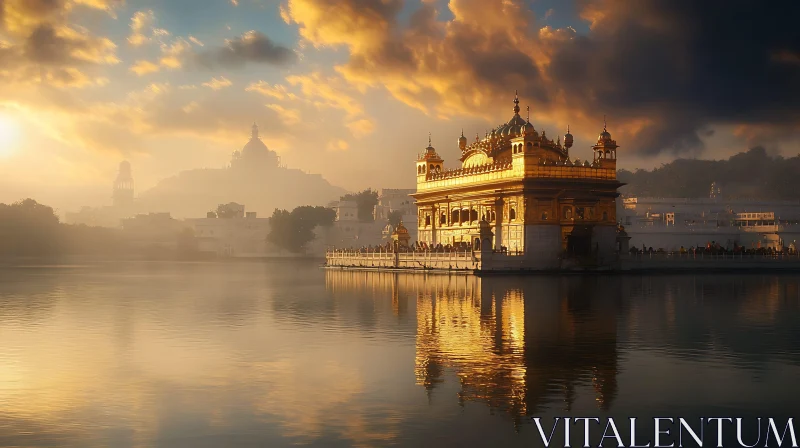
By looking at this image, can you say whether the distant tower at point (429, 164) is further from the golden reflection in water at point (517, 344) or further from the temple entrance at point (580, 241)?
the golden reflection in water at point (517, 344)

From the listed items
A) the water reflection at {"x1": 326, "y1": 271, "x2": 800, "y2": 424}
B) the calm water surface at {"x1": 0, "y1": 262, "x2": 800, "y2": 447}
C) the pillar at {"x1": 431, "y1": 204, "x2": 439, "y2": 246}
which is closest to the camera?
the calm water surface at {"x1": 0, "y1": 262, "x2": 800, "y2": 447}

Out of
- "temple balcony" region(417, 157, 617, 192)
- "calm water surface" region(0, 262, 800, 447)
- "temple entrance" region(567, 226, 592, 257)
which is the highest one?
"temple balcony" region(417, 157, 617, 192)

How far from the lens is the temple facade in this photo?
6159 centimetres

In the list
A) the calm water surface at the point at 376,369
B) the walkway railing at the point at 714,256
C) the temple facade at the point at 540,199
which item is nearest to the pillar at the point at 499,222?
the temple facade at the point at 540,199

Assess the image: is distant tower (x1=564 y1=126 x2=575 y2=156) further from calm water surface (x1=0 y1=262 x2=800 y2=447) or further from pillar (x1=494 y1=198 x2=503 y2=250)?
calm water surface (x1=0 y1=262 x2=800 y2=447)

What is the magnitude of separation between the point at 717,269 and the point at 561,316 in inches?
1551

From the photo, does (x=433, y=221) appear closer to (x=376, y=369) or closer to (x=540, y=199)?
(x=540, y=199)

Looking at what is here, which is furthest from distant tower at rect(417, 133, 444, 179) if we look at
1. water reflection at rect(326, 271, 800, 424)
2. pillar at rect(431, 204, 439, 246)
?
water reflection at rect(326, 271, 800, 424)

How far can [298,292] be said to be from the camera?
4275cm

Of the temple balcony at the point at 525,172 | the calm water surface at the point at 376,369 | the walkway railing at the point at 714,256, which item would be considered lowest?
the calm water surface at the point at 376,369

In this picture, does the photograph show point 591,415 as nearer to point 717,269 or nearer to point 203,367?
point 203,367

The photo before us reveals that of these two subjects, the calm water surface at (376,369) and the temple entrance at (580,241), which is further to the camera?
the temple entrance at (580,241)

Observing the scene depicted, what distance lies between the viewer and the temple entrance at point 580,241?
62.8 metres

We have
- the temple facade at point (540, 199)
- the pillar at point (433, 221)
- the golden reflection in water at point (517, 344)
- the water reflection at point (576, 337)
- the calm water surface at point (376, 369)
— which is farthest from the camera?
the pillar at point (433, 221)
